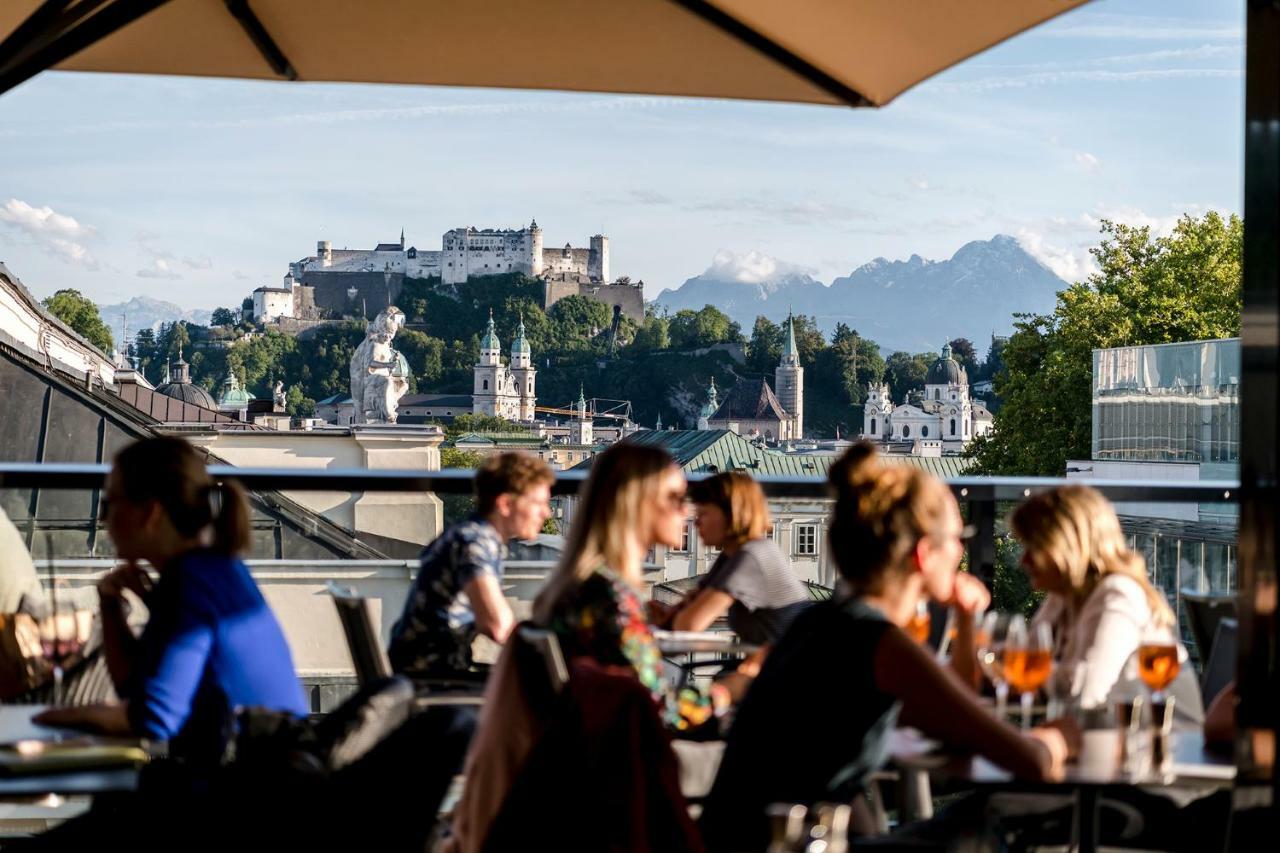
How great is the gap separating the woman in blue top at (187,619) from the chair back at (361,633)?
59 centimetres

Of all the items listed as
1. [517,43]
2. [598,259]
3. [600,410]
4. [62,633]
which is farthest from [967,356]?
[62,633]

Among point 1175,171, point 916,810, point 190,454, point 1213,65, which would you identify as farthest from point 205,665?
point 1175,171

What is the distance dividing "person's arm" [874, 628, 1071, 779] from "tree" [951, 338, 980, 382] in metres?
155

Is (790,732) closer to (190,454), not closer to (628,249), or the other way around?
(190,454)

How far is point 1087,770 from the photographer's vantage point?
8.22 ft

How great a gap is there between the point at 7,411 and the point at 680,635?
20.2 metres

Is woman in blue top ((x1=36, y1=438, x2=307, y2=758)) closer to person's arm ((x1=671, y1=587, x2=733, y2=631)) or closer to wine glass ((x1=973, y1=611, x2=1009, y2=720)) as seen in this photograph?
wine glass ((x1=973, y1=611, x2=1009, y2=720))

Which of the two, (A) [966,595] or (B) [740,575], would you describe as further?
(B) [740,575]

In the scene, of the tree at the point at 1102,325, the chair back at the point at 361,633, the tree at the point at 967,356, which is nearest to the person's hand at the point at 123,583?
the chair back at the point at 361,633

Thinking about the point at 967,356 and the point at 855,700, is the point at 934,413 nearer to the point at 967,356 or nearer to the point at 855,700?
the point at 967,356

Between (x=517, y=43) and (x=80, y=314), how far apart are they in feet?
323

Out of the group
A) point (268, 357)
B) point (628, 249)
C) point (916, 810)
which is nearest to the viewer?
point (916, 810)

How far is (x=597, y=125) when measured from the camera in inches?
6757

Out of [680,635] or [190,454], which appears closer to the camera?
[190,454]
